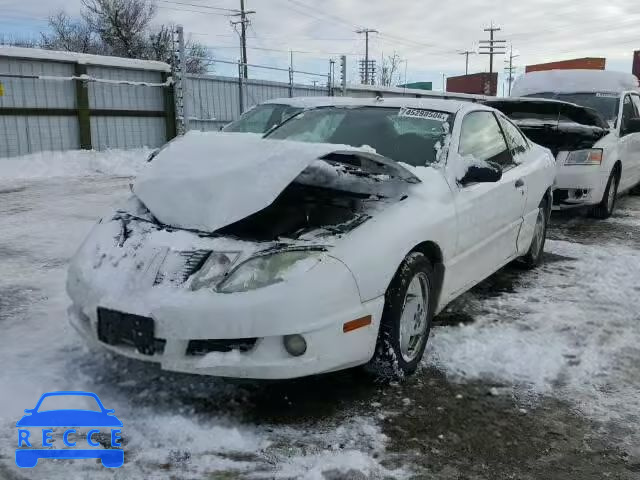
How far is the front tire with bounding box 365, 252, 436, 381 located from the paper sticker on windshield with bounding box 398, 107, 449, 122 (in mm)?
1277

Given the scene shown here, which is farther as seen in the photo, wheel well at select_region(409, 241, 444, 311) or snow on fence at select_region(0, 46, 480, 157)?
snow on fence at select_region(0, 46, 480, 157)

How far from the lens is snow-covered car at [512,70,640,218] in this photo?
7484mm

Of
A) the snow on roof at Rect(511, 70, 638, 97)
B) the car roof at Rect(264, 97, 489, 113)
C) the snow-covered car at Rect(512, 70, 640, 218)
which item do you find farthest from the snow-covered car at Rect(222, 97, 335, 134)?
the snow on roof at Rect(511, 70, 638, 97)

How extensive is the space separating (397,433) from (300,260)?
897 mm

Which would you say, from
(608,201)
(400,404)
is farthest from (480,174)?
(608,201)

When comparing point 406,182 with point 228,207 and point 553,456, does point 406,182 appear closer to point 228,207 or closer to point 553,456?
point 228,207

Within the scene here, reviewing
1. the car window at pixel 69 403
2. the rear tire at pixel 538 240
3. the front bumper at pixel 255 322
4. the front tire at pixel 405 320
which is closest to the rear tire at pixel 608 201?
the rear tire at pixel 538 240

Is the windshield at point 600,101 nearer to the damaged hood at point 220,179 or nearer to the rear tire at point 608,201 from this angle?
the rear tire at point 608,201

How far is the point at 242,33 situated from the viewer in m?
47.7

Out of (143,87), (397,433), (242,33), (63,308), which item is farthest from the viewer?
(242,33)

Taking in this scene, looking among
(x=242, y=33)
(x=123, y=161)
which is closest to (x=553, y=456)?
(x=123, y=161)

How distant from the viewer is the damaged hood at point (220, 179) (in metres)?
2.92

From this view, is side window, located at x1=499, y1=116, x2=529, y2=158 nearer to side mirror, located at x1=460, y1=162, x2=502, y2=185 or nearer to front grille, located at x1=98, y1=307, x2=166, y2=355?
side mirror, located at x1=460, y1=162, x2=502, y2=185

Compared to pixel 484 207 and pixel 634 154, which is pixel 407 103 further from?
pixel 634 154
